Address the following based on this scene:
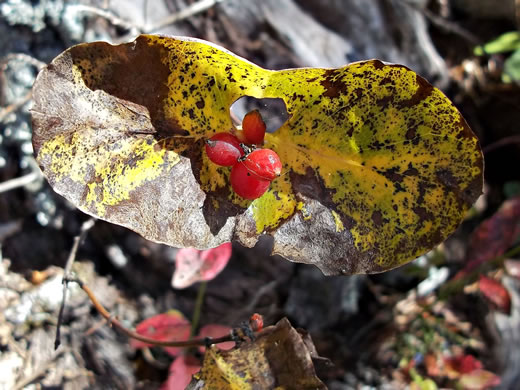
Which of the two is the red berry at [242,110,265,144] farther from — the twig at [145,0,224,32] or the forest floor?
the twig at [145,0,224,32]

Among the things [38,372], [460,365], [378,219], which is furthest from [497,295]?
[38,372]

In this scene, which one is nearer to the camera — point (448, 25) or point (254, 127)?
point (254, 127)

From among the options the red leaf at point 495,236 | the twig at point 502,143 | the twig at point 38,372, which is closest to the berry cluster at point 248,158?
the twig at point 38,372

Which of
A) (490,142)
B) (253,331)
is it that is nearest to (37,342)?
(253,331)

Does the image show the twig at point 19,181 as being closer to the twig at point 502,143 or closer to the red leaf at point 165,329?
the red leaf at point 165,329

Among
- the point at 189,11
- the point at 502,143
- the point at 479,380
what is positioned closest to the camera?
the point at 189,11

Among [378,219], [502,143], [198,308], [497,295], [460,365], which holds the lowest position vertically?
[460,365]

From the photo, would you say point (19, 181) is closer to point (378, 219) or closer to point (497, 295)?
point (378, 219)
